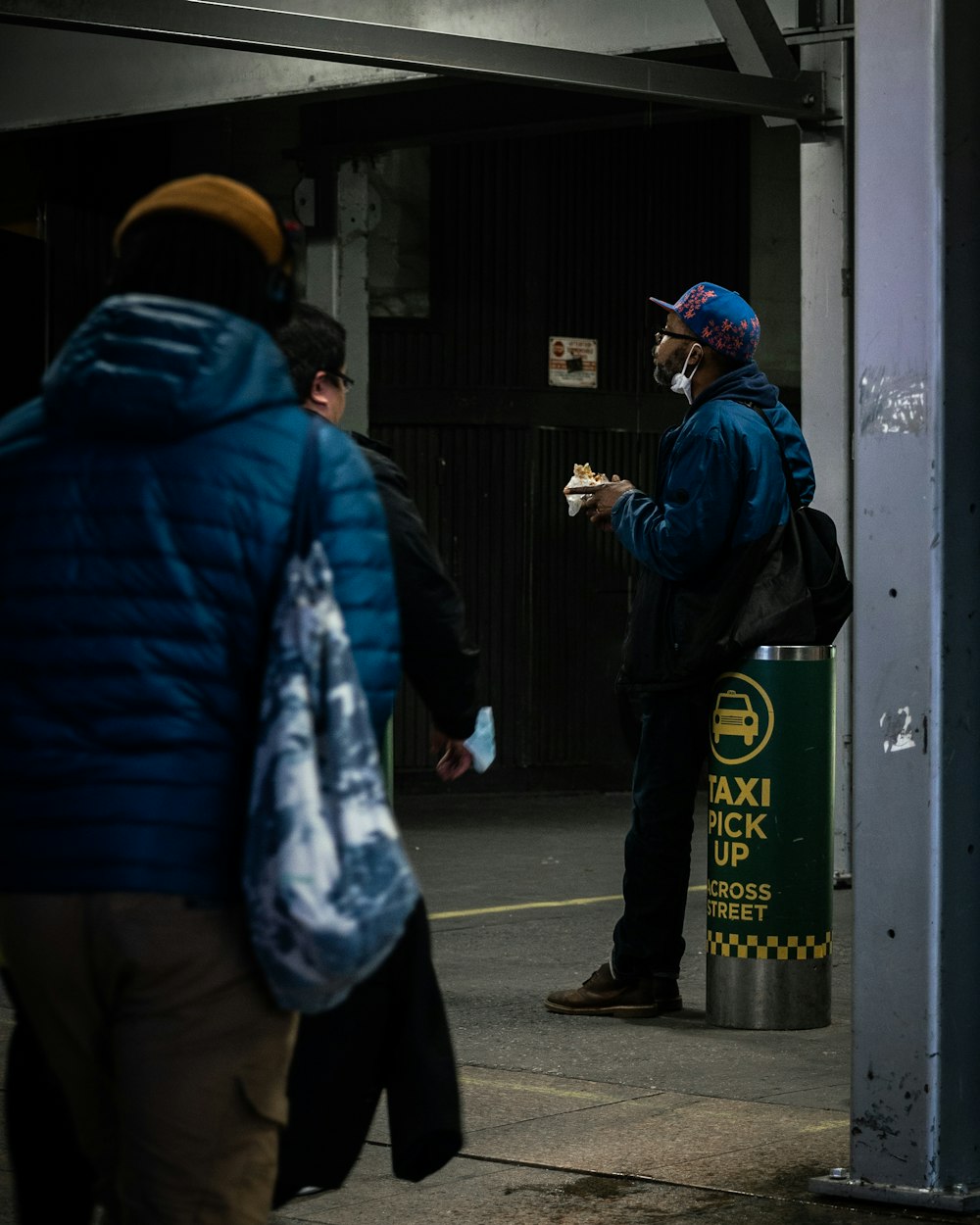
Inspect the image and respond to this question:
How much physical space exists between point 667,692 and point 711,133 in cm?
840

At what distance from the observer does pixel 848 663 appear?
9719 mm

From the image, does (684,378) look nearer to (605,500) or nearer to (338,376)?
(605,500)

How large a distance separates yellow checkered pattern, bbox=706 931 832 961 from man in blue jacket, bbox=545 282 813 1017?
7.0 inches

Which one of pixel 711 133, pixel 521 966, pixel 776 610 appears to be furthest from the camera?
pixel 711 133

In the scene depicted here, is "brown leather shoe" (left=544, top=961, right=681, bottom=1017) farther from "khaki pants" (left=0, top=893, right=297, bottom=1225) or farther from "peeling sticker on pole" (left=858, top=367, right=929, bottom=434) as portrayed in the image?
"khaki pants" (left=0, top=893, right=297, bottom=1225)

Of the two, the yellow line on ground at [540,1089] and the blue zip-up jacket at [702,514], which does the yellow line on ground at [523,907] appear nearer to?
the blue zip-up jacket at [702,514]

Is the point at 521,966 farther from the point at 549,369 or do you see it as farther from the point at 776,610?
the point at 549,369

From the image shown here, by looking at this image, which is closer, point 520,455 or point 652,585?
point 652,585

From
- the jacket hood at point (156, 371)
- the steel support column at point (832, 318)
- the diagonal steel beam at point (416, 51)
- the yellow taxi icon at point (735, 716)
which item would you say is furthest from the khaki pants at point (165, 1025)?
the steel support column at point (832, 318)

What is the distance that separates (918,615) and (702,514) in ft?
6.41

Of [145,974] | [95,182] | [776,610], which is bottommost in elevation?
[145,974]

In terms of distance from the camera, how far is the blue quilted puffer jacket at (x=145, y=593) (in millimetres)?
2559

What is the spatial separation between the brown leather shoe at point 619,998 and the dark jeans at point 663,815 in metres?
0.12

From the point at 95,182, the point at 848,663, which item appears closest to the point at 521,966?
the point at 848,663
